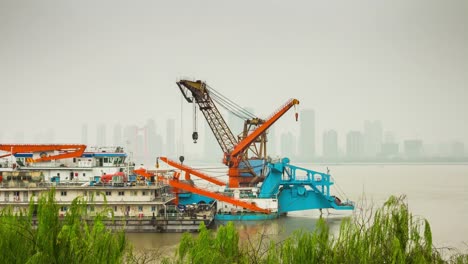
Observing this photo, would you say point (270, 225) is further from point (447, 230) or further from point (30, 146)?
point (30, 146)

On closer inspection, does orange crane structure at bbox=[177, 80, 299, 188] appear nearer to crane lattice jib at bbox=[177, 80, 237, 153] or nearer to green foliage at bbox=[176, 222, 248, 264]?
crane lattice jib at bbox=[177, 80, 237, 153]

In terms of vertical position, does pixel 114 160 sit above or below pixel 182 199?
above

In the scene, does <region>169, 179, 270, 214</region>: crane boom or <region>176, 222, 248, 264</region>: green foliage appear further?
<region>169, 179, 270, 214</region>: crane boom

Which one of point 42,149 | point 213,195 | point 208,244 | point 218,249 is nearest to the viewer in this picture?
point 218,249

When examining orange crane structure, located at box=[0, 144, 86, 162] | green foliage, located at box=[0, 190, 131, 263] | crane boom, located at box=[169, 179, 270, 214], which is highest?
orange crane structure, located at box=[0, 144, 86, 162]

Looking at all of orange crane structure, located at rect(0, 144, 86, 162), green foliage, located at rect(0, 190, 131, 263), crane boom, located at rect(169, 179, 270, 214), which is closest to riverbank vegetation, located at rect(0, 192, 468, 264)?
green foliage, located at rect(0, 190, 131, 263)

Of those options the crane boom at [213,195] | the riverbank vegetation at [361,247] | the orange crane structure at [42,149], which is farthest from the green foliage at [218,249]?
the orange crane structure at [42,149]

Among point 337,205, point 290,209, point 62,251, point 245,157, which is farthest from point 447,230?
point 62,251

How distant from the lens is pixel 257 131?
30.2 meters

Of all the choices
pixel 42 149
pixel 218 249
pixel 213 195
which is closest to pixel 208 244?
pixel 218 249

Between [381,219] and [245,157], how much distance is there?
22251mm

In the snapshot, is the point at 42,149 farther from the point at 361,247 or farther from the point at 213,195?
the point at 361,247

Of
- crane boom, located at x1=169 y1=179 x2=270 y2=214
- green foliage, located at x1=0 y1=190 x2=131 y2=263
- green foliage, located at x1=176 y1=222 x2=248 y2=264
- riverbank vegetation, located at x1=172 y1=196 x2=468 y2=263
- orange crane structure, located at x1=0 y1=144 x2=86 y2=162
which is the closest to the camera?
green foliage, located at x1=0 y1=190 x2=131 y2=263

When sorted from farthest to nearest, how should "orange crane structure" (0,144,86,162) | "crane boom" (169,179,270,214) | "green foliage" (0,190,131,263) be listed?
"orange crane structure" (0,144,86,162), "crane boom" (169,179,270,214), "green foliage" (0,190,131,263)
